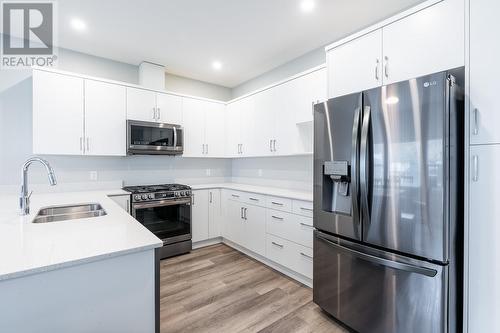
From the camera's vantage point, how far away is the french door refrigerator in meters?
→ 1.39

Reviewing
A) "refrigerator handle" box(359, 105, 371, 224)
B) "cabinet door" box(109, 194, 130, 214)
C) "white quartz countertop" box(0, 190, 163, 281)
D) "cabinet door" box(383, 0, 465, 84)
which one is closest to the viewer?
"white quartz countertop" box(0, 190, 163, 281)

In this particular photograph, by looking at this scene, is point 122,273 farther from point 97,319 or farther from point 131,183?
point 131,183

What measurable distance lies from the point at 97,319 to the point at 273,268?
7.52ft

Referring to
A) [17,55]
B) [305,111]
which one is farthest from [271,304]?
[17,55]

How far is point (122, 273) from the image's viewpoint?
1.12m

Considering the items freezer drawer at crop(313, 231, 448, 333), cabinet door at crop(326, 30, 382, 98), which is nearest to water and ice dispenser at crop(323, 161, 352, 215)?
freezer drawer at crop(313, 231, 448, 333)

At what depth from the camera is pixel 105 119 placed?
10.4 ft

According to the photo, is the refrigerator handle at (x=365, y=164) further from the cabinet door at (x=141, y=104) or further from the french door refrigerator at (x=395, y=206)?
the cabinet door at (x=141, y=104)

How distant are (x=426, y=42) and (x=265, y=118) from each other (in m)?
2.08

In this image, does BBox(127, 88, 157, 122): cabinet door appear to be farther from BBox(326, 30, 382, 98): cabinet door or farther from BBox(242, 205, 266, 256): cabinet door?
BBox(326, 30, 382, 98): cabinet door

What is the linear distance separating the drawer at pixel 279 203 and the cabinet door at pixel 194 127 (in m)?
1.60

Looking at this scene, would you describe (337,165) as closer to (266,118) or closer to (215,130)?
(266,118)

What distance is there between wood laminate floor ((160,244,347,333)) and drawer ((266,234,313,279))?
17cm

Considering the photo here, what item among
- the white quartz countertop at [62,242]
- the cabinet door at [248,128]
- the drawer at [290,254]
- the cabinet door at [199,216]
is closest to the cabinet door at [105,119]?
the cabinet door at [199,216]
